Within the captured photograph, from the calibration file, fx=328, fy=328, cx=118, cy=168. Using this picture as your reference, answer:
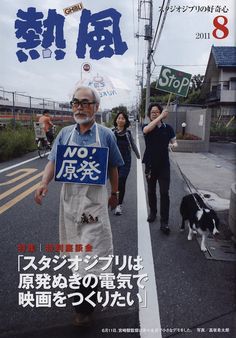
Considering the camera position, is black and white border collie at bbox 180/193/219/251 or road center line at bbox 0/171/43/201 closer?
black and white border collie at bbox 180/193/219/251

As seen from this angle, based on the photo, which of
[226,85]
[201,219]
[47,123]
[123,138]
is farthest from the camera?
[226,85]

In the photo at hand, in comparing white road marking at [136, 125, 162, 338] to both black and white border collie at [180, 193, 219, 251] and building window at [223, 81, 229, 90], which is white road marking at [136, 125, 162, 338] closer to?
black and white border collie at [180, 193, 219, 251]

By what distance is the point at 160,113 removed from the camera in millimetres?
4312

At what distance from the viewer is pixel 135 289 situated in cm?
297

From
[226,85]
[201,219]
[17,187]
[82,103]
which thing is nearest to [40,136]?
[17,187]

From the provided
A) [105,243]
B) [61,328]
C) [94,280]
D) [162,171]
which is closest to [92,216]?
[105,243]

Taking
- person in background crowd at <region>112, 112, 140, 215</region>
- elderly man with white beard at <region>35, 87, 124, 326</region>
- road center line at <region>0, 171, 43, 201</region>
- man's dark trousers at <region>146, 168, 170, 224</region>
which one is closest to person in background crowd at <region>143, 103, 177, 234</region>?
man's dark trousers at <region>146, 168, 170, 224</region>

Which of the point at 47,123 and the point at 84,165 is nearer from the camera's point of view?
the point at 84,165

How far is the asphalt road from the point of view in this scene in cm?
240

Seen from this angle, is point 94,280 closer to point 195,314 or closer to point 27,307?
point 27,307

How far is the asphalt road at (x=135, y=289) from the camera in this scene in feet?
7.88

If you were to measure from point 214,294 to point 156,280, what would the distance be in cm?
54

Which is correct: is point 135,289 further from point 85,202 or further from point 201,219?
point 201,219

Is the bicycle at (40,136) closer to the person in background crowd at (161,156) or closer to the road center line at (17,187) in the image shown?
the road center line at (17,187)
